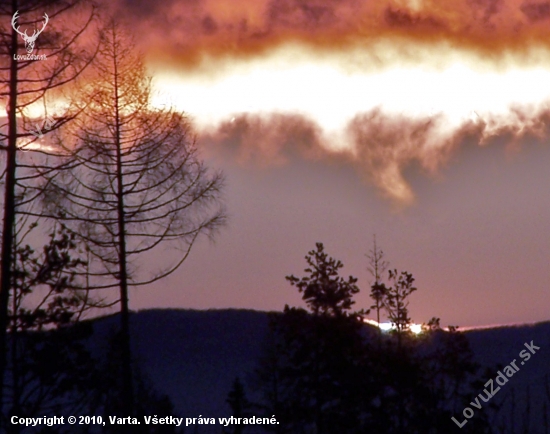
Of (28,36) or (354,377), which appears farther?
(354,377)

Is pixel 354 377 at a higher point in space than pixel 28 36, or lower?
lower

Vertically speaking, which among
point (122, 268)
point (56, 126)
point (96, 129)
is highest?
point (96, 129)

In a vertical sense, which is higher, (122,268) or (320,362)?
(122,268)

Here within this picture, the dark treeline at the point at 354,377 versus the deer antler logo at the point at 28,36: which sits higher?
the deer antler logo at the point at 28,36

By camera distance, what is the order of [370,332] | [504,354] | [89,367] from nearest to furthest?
[89,367]
[370,332]
[504,354]

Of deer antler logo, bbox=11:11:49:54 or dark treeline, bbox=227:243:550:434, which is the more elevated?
deer antler logo, bbox=11:11:49:54

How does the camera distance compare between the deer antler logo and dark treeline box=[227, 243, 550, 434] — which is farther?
dark treeline box=[227, 243, 550, 434]

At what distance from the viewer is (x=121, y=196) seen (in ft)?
58.6

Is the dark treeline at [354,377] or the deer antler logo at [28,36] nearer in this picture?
the deer antler logo at [28,36]

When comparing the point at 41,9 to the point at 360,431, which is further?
the point at 360,431

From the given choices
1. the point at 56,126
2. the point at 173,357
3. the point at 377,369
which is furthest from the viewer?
the point at 173,357

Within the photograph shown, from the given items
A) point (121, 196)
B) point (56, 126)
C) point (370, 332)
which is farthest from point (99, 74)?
point (370, 332)

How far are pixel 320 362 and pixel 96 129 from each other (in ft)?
36.4

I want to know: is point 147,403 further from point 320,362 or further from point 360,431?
point 360,431
